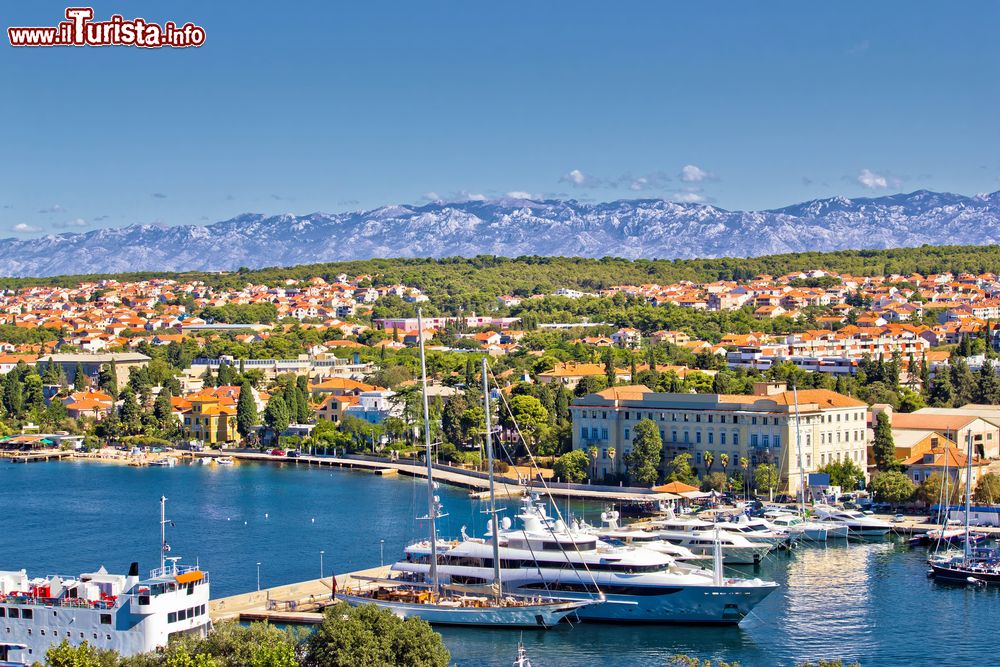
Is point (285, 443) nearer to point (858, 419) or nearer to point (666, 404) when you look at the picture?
point (666, 404)

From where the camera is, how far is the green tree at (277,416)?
5153 cm

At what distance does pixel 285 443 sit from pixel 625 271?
223 ft

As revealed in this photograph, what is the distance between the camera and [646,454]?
123 ft

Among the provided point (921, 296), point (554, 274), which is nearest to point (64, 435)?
point (921, 296)

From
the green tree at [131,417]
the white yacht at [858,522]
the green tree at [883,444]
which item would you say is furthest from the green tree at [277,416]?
the white yacht at [858,522]

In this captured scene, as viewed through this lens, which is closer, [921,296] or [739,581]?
[739,581]

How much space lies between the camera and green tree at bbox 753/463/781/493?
116ft

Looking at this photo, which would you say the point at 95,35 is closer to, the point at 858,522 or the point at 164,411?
the point at 858,522

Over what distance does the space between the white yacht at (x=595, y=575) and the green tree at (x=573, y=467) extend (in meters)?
12.9

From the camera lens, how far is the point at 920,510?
110 feet

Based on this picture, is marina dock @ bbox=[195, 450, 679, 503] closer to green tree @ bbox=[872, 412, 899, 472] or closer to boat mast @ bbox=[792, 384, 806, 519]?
boat mast @ bbox=[792, 384, 806, 519]

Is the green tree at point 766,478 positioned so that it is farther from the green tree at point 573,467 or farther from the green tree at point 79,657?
the green tree at point 79,657

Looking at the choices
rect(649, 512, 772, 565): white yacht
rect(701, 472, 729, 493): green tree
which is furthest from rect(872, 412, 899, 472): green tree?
rect(649, 512, 772, 565): white yacht

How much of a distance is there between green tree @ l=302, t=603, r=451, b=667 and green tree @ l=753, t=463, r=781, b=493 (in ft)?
60.2
